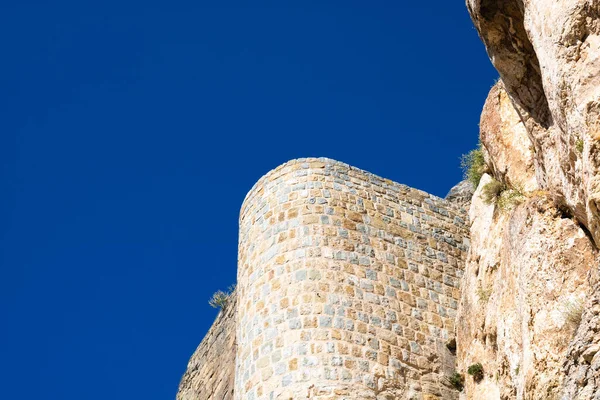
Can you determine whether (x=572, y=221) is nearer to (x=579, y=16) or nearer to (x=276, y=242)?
(x=579, y=16)

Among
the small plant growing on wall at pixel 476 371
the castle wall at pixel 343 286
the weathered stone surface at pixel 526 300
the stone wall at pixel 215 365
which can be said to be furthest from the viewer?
the stone wall at pixel 215 365

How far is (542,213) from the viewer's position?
8648 millimetres

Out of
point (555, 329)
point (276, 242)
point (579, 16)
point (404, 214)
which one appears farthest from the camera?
point (404, 214)

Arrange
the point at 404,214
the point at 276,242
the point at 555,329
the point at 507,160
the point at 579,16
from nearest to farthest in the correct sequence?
the point at 579,16 < the point at 555,329 < the point at 507,160 < the point at 276,242 < the point at 404,214

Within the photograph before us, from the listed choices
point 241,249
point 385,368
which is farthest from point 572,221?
point 241,249

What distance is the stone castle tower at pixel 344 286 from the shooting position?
10.6 m

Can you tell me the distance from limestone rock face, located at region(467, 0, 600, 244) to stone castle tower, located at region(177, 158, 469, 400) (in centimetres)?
293

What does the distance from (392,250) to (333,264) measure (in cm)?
108

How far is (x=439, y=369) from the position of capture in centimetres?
1123

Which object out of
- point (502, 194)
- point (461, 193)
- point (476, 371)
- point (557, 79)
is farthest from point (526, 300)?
point (461, 193)

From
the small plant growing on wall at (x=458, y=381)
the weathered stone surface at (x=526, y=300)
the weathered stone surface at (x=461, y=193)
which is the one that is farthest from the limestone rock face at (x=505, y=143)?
the weathered stone surface at (x=461, y=193)

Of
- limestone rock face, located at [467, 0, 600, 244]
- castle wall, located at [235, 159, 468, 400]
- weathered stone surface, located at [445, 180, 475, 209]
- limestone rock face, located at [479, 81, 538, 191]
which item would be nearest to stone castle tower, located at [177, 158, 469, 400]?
castle wall, located at [235, 159, 468, 400]

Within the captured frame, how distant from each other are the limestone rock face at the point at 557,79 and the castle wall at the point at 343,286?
9.61 ft

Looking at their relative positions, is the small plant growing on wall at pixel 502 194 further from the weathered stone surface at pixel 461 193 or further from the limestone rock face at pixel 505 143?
the weathered stone surface at pixel 461 193
